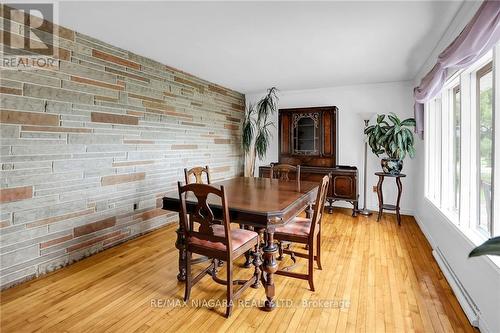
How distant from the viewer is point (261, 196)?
2.39 metres

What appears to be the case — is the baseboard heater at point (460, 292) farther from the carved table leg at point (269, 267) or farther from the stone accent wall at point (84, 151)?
the stone accent wall at point (84, 151)

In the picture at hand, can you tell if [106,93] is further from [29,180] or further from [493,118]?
[493,118]

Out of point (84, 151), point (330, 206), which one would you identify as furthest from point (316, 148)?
point (84, 151)

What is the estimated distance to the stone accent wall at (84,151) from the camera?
7.64ft

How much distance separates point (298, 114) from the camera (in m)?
5.07

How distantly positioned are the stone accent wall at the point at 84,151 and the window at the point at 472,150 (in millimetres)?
2987

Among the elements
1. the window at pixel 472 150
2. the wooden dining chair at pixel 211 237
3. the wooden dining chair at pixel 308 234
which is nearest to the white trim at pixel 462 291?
the window at pixel 472 150

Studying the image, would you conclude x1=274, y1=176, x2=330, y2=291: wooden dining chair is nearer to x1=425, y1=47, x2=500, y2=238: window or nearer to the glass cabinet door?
x1=425, y1=47, x2=500, y2=238: window

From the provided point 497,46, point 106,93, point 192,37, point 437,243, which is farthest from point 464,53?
point 106,93

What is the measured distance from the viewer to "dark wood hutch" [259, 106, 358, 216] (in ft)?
15.1

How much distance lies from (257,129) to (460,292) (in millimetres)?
4345

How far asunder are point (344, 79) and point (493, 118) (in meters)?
3.01

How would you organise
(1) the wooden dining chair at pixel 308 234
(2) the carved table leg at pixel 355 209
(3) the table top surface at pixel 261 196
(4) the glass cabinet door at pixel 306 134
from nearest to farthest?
(3) the table top surface at pixel 261 196 < (1) the wooden dining chair at pixel 308 234 < (2) the carved table leg at pixel 355 209 < (4) the glass cabinet door at pixel 306 134

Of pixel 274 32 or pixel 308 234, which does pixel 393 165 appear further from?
pixel 274 32
